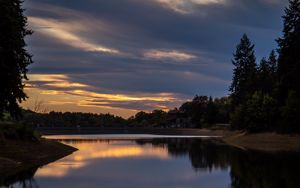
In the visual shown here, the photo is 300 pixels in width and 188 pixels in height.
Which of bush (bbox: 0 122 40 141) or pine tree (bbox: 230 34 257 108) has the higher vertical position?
pine tree (bbox: 230 34 257 108)

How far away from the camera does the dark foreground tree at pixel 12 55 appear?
149 ft

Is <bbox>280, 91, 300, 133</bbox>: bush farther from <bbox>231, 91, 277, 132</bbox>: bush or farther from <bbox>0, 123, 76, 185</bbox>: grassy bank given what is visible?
<bbox>0, 123, 76, 185</bbox>: grassy bank

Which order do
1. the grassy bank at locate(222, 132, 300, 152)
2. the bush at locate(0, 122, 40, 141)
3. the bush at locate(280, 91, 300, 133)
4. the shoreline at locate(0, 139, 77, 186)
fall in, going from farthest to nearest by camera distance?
the bush at locate(280, 91, 300, 133)
the grassy bank at locate(222, 132, 300, 152)
the bush at locate(0, 122, 40, 141)
the shoreline at locate(0, 139, 77, 186)

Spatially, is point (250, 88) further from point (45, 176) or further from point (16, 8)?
point (45, 176)

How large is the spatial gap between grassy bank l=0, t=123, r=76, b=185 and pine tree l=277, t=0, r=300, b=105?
39973 mm

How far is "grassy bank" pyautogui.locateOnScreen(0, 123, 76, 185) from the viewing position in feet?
139

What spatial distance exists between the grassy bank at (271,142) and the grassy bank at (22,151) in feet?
97.6

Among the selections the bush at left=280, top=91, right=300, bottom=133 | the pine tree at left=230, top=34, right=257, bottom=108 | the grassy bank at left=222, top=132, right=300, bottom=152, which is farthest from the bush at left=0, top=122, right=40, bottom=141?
the pine tree at left=230, top=34, right=257, bottom=108

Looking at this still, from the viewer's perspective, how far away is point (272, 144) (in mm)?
80500

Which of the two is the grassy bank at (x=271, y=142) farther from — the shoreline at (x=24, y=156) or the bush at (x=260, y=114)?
the shoreline at (x=24, y=156)

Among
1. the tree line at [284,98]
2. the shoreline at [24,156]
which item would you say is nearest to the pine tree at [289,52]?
the tree line at [284,98]

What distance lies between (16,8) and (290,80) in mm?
50827

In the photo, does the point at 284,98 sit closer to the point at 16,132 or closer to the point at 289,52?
the point at 289,52

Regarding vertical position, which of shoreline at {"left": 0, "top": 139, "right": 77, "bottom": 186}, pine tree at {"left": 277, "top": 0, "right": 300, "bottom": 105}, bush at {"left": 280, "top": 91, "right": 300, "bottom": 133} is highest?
pine tree at {"left": 277, "top": 0, "right": 300, "bottom": 105}
